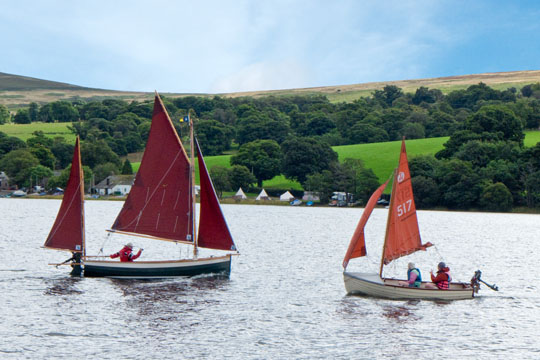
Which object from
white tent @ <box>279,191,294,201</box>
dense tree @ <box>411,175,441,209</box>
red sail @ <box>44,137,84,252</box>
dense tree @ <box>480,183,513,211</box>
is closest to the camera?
red sail @ <box>44,137,84,252</box>

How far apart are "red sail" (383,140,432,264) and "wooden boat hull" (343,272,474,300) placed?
1542 millimetres

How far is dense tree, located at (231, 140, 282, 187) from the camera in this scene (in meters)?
184

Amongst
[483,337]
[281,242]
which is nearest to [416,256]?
[281,242]

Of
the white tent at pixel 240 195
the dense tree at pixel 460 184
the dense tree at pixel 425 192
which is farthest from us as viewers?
the white tent at pixel 240 195

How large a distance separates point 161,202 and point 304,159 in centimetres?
13200

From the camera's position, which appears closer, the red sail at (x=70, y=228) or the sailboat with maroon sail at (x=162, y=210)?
the sailboat with maroon sail at (x=162, y=210)

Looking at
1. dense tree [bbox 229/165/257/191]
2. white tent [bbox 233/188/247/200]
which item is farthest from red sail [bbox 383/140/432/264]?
dense tree [bbox 229/165/257/191]

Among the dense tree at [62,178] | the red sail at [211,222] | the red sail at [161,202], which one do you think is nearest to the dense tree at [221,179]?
the dense tree at [62,178]

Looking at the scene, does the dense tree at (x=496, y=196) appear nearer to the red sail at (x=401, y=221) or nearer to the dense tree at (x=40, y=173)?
the red sail at (x=401, y=221)

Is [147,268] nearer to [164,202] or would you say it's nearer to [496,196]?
[164,202]

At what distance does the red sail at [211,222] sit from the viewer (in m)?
44.4

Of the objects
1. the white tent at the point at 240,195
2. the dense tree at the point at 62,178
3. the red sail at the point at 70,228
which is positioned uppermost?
the dense tree at the point at 62,178

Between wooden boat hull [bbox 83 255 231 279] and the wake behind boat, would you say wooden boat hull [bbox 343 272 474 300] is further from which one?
wooden boat hull [bbox 83 255 231 279]

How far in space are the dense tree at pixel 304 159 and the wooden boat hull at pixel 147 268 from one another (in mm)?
130779
